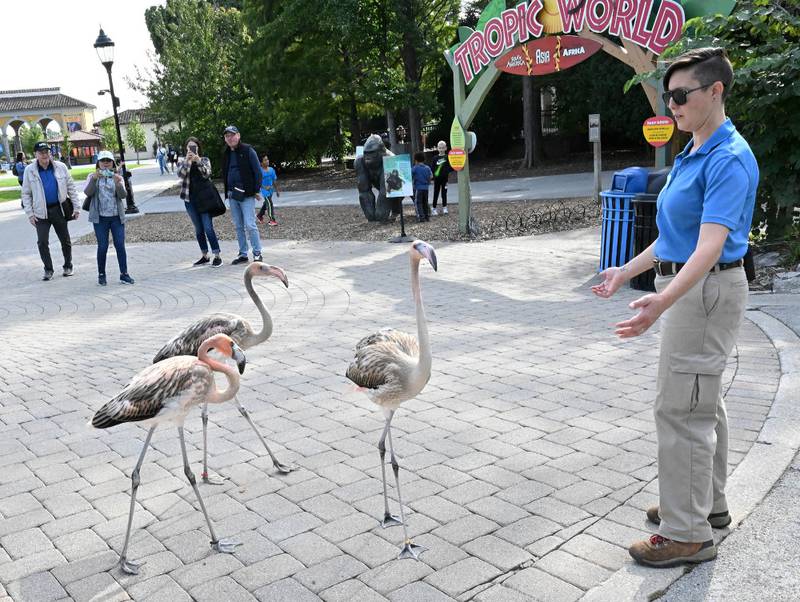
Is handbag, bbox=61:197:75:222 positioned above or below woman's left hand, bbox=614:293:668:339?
above

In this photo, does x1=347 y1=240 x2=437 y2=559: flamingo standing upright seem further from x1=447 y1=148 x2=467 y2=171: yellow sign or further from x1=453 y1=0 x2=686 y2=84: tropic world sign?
x1=447 y1=148 x2=467 y2=171: yellow sign

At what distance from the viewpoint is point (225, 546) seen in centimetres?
359

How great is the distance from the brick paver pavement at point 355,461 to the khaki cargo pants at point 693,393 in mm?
432

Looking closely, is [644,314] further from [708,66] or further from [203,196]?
[203,196]

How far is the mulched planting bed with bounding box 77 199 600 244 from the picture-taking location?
46.0 ft

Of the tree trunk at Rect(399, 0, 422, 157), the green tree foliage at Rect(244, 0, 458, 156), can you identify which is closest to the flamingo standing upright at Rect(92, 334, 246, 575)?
the green tree foliage at Rect(244, 0, 458, 156)

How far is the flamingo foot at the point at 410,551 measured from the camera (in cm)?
344

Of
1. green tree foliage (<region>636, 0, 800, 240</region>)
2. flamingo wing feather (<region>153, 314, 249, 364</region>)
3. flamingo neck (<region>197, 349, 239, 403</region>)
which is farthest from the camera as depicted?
green tree foliage (<region>636, 0, 800, 240</region>)

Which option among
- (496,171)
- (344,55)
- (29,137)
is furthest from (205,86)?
(29,137)

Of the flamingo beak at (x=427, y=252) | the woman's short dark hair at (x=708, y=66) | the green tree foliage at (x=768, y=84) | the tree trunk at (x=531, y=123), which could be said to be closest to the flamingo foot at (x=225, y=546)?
the flamingo beak at (x=427, y=252)

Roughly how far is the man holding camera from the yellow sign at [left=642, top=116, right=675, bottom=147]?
9355mm

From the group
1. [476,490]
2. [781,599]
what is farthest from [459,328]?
[781,599]

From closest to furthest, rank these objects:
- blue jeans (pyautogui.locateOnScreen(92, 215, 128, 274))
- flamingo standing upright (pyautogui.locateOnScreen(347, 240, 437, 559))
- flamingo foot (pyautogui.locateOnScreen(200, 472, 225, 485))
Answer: flamingo standing upright (pyautogui.locateOnScreen(347, 240, 437, 559)) < flamingo foot (pyautogui.locateOnScreen(200, 472, 225, 485)) < blue jeans (pyautogui.locateOnScreen(92, 215, 128, 274))

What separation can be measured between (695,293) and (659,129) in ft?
26.1
